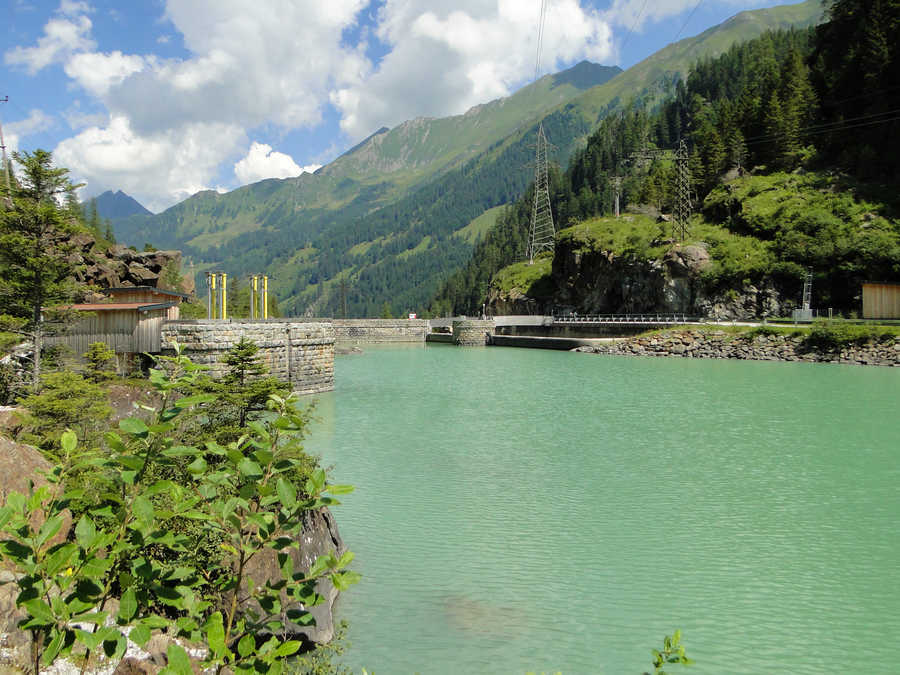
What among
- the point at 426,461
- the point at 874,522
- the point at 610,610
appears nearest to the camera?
the point at 610,610

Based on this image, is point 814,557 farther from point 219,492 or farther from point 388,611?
point 219,492

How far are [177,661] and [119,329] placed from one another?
92.0 ft

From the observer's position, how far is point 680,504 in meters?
13.1

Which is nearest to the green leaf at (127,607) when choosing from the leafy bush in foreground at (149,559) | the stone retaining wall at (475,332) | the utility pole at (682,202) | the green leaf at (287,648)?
the leafy bush in foreground at (149,559)

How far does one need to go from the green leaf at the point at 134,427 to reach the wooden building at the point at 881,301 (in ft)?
197

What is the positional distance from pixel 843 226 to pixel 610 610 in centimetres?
6067

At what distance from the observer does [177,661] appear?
1.98 metres

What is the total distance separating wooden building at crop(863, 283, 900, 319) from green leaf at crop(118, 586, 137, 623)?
60.0m

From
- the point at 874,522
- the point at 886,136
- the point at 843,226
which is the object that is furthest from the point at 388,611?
the point at 886,136

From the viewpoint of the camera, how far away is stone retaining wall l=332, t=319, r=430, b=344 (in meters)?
100

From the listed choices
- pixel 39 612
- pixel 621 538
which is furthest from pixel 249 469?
pixel 621 538

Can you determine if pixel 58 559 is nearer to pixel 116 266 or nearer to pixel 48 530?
pixel 48 530

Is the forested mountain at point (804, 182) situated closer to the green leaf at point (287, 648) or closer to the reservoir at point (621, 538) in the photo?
the reservoir at point (621, 538)

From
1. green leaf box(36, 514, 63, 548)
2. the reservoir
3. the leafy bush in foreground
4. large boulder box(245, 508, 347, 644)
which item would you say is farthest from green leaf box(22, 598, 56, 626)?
the reservoir
